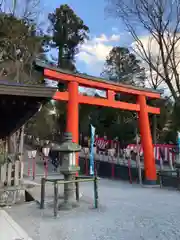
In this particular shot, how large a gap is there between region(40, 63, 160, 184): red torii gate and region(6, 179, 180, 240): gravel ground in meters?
3.74

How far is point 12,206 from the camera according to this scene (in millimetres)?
6906

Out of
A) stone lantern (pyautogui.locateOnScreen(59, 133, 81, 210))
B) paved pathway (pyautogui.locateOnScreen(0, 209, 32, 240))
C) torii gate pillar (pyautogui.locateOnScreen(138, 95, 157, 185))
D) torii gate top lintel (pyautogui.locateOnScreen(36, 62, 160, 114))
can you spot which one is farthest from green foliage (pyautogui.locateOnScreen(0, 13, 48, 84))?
paved pathway (pyautogui.locateOnScreen(0, 209, 32, 240))

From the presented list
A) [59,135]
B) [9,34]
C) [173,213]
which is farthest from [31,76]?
[59,135]

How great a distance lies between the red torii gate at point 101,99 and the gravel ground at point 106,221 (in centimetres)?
374

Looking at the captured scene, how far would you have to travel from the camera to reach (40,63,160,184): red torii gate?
9.82 metres

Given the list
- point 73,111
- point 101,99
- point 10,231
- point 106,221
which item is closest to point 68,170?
point 106,221

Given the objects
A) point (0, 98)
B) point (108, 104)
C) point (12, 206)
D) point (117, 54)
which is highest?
point (117, 54)

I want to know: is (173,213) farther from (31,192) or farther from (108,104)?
(108,104)

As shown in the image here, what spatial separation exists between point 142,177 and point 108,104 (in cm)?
403

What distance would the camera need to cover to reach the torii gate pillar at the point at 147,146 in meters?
11.2

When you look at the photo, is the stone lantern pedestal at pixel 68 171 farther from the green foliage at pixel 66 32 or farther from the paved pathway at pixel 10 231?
the green foliage at pixel 66 32

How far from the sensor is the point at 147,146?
11.6 m

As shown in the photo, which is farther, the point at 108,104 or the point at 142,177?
the point at 142,177

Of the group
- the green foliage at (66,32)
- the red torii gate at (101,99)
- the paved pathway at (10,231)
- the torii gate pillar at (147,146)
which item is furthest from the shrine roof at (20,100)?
the green foliage at (66,32)
